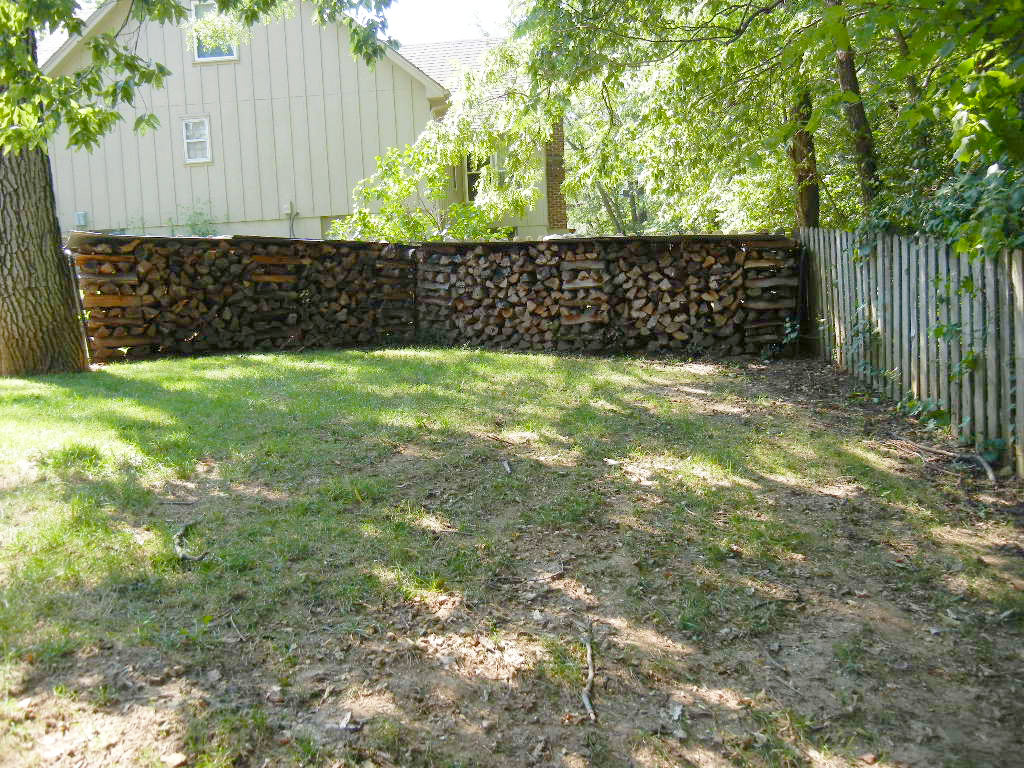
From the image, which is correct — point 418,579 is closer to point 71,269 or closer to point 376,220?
point 71,269

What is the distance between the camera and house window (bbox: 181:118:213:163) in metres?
18.3

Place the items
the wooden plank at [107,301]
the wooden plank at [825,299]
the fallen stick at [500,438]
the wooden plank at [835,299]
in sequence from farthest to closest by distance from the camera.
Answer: the wooden plank at [107,301] < the wooden plank at [825,299] < the wooden plank at [835,299] < the fallen stick at [500,438]

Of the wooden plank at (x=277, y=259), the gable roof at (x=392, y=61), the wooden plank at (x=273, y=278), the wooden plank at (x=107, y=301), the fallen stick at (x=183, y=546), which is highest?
the gable roof at (x=392, y=61)

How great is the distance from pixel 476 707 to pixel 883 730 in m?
1.41

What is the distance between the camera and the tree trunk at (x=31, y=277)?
8453mm

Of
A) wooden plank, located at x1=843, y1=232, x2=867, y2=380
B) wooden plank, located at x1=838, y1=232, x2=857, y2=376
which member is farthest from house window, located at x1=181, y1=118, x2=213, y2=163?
wooden plank, located at x1=843, y1=232, x2=867, y2=380

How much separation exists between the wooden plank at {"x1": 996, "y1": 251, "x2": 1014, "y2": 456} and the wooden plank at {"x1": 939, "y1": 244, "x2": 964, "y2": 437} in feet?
1.61

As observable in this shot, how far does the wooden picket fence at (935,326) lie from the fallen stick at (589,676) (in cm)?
306

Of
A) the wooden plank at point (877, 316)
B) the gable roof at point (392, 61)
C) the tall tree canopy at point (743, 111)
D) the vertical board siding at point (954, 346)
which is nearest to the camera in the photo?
the vertical board siding at point (954, 346)

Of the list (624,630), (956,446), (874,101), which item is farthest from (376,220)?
(624,630)

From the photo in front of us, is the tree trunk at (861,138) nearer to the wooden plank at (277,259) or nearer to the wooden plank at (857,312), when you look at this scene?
the wooden plank at (857,312)

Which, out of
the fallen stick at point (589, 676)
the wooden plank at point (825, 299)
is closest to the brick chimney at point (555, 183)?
the wooden plank at point (825, 299)

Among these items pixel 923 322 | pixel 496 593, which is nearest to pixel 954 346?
pixel 923 322

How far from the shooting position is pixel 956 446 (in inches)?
220
